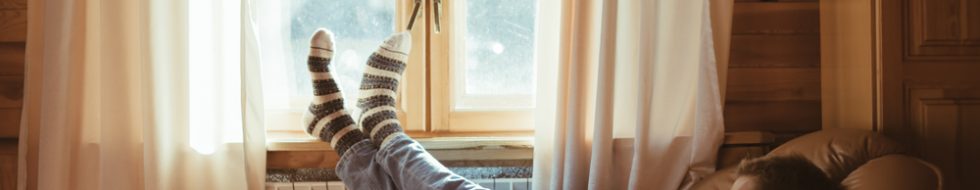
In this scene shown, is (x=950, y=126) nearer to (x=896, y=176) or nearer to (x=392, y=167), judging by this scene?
(x=896, y=176)

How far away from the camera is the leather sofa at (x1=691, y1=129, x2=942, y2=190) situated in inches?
52.0

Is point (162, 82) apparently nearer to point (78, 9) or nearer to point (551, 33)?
point (78, 9)

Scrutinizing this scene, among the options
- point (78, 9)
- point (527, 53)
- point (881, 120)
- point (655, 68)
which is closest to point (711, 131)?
point (655, 68)

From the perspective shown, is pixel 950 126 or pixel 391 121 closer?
pixel 950 126

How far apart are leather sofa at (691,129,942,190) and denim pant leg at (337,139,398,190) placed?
2.18 feet

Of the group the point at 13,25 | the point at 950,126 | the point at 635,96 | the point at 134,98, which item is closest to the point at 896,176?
the point at 950,126

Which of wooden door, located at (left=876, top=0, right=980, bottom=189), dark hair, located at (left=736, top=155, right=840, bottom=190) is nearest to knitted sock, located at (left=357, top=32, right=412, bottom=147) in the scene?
dark hair, located at (left=736, top=155, right=840, bottom=190)

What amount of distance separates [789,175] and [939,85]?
70cm

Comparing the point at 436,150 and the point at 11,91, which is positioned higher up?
the point at 11,91

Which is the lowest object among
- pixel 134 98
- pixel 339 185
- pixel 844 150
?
pixel 339 185

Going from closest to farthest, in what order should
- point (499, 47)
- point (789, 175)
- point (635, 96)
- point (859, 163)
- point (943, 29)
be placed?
1. point (789, 175)
2. point (859, 163)
3. point (943, 29)
4. point (635, 96)
5. point (499, 47)

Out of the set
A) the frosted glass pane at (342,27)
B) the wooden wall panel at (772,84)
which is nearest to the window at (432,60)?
the frosted glass pane at (342,27)

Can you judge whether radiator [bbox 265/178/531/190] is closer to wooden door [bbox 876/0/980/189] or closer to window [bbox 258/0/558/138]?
window [bbox 258/0/558/138]

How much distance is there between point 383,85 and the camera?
6.11ft
